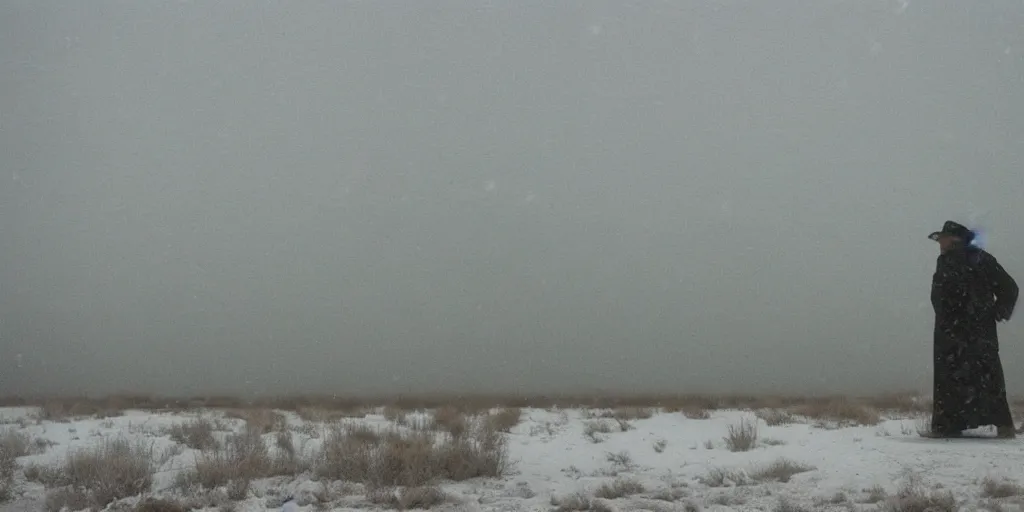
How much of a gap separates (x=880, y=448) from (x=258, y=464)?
5890mm

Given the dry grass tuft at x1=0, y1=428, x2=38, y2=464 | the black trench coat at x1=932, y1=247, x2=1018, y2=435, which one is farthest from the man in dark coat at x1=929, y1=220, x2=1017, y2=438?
the dry grass tuft at x1=0, y1=428, x2=38, y2=464

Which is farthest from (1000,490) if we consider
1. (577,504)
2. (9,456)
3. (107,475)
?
→ (9,456)

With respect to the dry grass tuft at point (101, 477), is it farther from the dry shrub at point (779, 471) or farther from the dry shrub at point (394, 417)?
the dry shrub at point (394, 417)

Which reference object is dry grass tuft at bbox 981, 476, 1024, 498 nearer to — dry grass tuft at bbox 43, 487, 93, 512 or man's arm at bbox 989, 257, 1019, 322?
man's arm at bbox 989, 257, 1019, 322

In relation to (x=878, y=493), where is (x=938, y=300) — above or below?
above

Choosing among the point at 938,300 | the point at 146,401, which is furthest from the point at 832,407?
the point at 146,401

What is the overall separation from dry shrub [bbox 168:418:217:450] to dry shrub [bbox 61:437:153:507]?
5.38 feet

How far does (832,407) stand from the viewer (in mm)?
14062

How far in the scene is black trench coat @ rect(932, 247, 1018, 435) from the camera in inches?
315

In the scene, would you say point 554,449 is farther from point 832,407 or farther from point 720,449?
point 832,407

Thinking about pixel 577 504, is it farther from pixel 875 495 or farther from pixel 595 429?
pixel 595 429

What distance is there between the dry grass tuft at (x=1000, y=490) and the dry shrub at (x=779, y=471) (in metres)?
1.46

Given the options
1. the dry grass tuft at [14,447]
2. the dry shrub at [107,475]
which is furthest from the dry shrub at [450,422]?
the dry grass tuft at [14,447]

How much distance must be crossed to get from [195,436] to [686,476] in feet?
19.5
